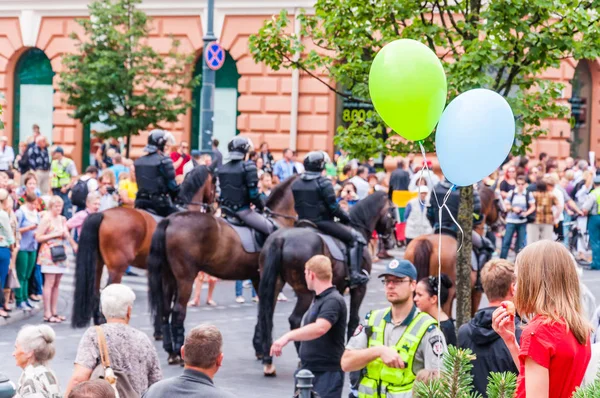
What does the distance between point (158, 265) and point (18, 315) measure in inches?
121

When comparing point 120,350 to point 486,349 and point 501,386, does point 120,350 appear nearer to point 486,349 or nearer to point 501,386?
point 486,349

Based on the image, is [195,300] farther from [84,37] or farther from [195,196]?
[84,37]

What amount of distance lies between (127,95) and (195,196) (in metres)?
13.4

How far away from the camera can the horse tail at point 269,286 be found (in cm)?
1219

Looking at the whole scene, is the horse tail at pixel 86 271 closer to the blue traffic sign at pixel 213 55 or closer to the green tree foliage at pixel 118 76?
the blue traffic sign at pixel 213 55

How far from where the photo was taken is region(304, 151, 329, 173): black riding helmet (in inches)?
506

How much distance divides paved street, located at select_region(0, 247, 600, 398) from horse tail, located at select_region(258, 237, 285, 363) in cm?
45

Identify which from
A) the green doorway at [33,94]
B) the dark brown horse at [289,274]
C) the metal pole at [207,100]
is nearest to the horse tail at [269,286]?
the dark brown horse at [289,274]

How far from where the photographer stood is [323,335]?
8.85 metres

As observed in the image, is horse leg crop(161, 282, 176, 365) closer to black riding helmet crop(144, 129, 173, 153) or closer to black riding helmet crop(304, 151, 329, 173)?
black riding helmet crop(144, 129, 173, 153)

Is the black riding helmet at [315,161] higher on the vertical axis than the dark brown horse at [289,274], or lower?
higher

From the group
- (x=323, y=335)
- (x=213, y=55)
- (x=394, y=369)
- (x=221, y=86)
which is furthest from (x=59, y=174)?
(x=394, y=369)

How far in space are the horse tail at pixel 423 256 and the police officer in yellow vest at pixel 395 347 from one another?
533 cm

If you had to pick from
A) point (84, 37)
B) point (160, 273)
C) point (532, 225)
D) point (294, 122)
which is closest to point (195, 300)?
point (160, 273)
